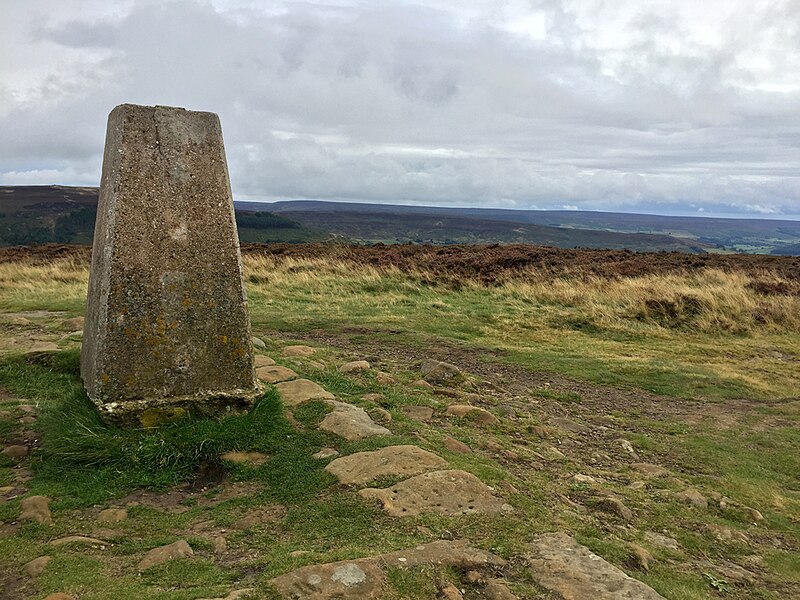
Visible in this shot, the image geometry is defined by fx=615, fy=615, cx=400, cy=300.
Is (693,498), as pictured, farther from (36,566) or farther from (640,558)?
(36,566)

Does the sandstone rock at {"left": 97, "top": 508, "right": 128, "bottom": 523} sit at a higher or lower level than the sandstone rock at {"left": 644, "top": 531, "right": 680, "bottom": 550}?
higher

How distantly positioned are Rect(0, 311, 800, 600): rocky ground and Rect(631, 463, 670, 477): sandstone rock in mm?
20

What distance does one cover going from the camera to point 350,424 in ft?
17.3

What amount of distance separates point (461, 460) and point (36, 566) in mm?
2906

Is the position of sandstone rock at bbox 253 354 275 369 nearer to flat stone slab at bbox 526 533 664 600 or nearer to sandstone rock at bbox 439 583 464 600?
flat stone slab at bbox 526 533 664 600

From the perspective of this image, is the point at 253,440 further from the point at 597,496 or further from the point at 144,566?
the point at 597,496

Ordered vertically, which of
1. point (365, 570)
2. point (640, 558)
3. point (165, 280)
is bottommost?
point (640, 558)

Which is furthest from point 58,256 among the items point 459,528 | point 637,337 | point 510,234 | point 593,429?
point 510,234

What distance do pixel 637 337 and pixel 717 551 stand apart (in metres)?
9.20

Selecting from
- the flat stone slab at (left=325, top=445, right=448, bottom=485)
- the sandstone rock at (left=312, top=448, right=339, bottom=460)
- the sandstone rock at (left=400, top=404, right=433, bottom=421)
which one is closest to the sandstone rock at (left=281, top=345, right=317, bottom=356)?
the sandstone rock at (left=400, top=404, right=433, bottom=421)

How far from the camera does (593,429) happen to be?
7.23 meters

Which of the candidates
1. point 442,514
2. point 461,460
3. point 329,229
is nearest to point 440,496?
point 442,514

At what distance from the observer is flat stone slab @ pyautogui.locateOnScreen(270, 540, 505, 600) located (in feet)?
9.48

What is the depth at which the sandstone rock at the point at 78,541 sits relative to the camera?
141 inches
